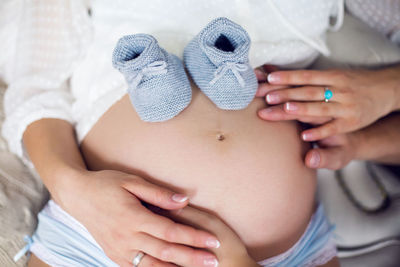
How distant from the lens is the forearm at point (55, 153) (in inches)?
25.6

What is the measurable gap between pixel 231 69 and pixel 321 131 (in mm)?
281

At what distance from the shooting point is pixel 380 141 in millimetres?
871

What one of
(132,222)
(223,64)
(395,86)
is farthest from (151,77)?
(395,86)

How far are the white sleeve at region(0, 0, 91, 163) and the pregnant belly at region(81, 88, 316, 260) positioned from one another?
0.14 meters

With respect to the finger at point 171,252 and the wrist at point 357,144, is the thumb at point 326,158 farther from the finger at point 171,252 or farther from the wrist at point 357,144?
the finger at point 171,252

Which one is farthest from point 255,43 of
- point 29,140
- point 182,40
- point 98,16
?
point 29,140

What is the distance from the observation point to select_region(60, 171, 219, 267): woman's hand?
0.56 meters

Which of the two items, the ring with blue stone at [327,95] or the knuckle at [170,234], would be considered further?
the ring with blue stone at [327,95]

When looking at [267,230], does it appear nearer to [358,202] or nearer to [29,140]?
[358,202]

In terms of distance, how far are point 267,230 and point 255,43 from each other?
413 mm

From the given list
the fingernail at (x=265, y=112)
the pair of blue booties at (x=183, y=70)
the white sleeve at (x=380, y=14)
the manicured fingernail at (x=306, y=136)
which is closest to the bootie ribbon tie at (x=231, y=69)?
the pair of blue booties at (x=183, y=70)

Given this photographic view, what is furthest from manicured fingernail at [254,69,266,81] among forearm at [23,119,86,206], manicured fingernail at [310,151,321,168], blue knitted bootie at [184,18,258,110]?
forearm at [23,119,86,206]

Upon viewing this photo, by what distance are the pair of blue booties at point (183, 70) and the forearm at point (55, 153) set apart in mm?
173

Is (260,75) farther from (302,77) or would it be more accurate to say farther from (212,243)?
(212,243)
